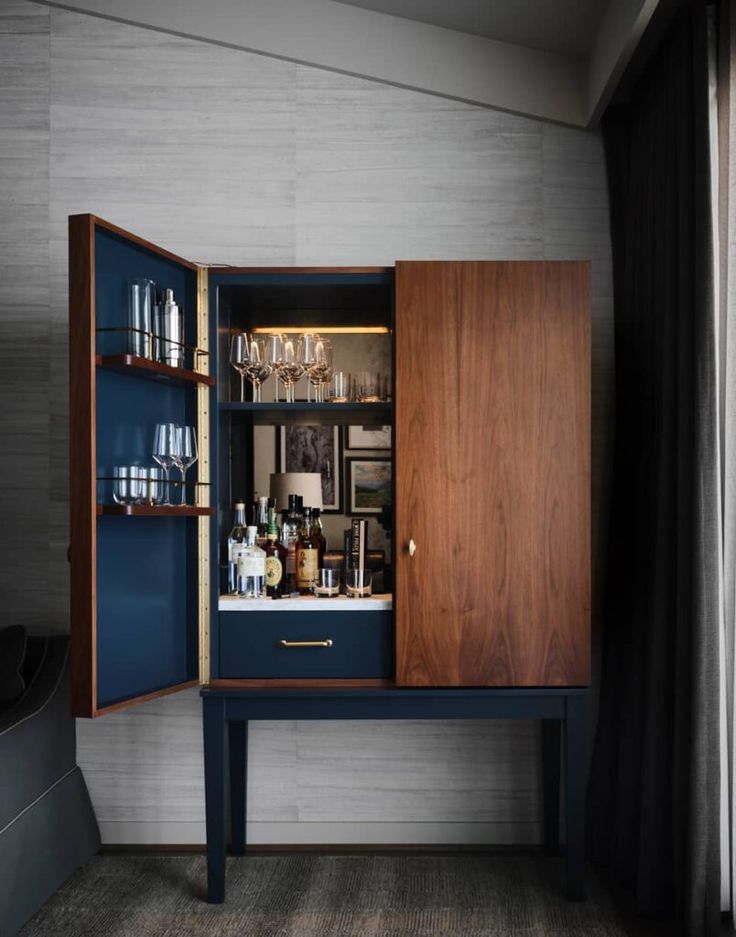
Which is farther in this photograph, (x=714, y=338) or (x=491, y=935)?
(x=491, y=935)

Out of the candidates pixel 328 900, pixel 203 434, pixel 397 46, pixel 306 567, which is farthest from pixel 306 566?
pixel 397 46

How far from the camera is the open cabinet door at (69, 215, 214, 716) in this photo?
2154 mm

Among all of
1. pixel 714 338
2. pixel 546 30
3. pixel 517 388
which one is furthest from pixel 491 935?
pixel 546 30

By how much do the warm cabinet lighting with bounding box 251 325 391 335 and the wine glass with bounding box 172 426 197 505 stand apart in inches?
24.3

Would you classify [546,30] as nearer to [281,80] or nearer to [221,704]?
[281,80]

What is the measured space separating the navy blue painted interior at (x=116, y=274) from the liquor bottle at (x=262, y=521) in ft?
2.14

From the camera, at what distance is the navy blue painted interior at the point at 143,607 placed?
227 cm

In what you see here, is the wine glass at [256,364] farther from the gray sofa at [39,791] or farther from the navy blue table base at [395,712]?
the gray sofa at [39,791]

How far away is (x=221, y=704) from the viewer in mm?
2510

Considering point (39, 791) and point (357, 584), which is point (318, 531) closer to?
point (357, 584)

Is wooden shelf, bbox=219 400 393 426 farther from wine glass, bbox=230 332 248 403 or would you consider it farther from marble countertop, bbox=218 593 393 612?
marble countertop, bbox=218 593 393 612

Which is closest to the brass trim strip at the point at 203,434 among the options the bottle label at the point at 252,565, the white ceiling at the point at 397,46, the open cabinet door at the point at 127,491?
the open cabinet door at the point at 127,491

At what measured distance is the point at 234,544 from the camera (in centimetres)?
264

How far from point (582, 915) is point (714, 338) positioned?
5.33 ft
